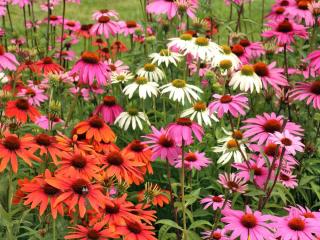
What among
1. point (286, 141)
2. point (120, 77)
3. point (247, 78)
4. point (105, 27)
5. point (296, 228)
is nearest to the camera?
point (296, 228)

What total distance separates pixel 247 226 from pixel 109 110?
1277 mm

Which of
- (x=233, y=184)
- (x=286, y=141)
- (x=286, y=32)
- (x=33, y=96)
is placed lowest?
(x=33, y=96)

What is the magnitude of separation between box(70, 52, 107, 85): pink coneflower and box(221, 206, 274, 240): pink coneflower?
980mm

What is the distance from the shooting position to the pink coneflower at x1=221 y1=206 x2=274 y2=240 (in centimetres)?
185

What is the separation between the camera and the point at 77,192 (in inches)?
68.5

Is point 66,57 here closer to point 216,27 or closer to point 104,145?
point 216,27

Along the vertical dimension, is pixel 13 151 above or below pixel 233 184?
above

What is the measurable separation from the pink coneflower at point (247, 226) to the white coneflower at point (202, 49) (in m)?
1.10

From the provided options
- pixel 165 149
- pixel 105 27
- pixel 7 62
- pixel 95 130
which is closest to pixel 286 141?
pixel 165 149

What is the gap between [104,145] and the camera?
2.45 meters

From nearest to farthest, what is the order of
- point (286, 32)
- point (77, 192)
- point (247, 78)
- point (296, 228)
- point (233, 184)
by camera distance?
point (77, 192), point (296, 228), point (233, 184), point (247, 78), point (286, 32)

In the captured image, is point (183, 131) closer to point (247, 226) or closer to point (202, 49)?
point (247, 226)

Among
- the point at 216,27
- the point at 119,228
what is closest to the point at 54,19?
the point at 216,27

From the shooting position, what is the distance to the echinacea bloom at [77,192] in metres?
1.71
